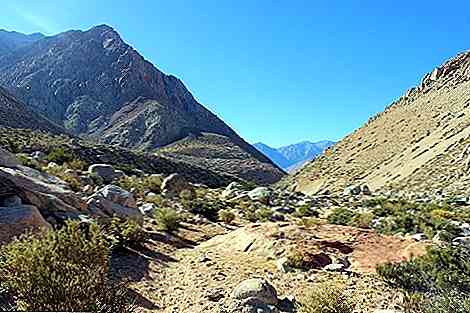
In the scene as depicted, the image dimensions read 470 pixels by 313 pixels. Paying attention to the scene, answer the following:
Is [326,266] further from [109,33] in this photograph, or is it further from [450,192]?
[109,33]

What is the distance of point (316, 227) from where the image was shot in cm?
1752

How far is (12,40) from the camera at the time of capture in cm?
16062

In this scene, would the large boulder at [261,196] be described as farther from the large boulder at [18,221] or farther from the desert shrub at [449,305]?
the desert shrub at [449,305]

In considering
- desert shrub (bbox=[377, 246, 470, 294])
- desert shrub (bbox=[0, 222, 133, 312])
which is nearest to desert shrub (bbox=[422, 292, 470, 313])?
desert shrub (bbox=[377, 246, 470, 294])

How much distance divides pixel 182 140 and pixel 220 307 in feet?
277

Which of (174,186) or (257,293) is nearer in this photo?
(257,293)

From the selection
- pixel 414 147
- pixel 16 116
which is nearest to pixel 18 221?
pixel 414 147

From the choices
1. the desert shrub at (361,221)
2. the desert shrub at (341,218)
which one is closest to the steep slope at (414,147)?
the desert shrub at (341,218)

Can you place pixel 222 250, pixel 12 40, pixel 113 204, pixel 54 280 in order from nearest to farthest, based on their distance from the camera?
pixel 54 280, pixel 222 250, pixel 113 204, pixel 12 40

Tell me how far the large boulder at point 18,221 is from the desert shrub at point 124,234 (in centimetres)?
206

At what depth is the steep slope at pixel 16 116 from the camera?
178 feet

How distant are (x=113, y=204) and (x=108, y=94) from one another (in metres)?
97.0

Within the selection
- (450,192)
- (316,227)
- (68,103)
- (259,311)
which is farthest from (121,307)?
(68,103)

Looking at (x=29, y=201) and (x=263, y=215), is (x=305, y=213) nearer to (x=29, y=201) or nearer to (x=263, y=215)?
(x=263, y=215)
